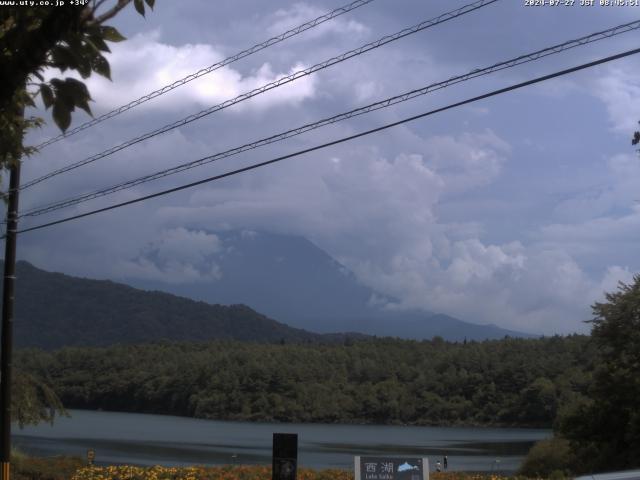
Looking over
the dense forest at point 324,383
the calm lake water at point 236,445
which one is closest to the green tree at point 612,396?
the calm lake water at point 236,445

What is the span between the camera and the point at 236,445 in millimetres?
61219

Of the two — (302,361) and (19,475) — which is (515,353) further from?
(19,475)

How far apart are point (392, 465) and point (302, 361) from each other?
117m


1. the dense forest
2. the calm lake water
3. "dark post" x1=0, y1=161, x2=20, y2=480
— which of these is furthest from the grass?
the dense forest

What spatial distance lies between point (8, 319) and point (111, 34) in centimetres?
1521

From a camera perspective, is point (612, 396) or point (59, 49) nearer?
point (59, 49)

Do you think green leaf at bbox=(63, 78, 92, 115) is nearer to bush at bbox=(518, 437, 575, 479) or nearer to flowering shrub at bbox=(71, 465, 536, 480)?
flowering shrub at bbox=(71, 465, 536, 480)

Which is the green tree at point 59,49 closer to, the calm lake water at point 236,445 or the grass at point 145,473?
the grass at point 145,473

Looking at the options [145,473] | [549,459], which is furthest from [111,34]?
[549,459]

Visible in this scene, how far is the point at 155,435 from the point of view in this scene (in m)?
72.0

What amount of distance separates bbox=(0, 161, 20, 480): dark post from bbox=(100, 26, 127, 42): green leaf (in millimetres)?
14079

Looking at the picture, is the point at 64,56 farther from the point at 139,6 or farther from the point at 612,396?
the point at 612,396

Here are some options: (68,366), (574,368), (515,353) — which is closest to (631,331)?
(574,368)

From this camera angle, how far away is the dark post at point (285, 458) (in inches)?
456
